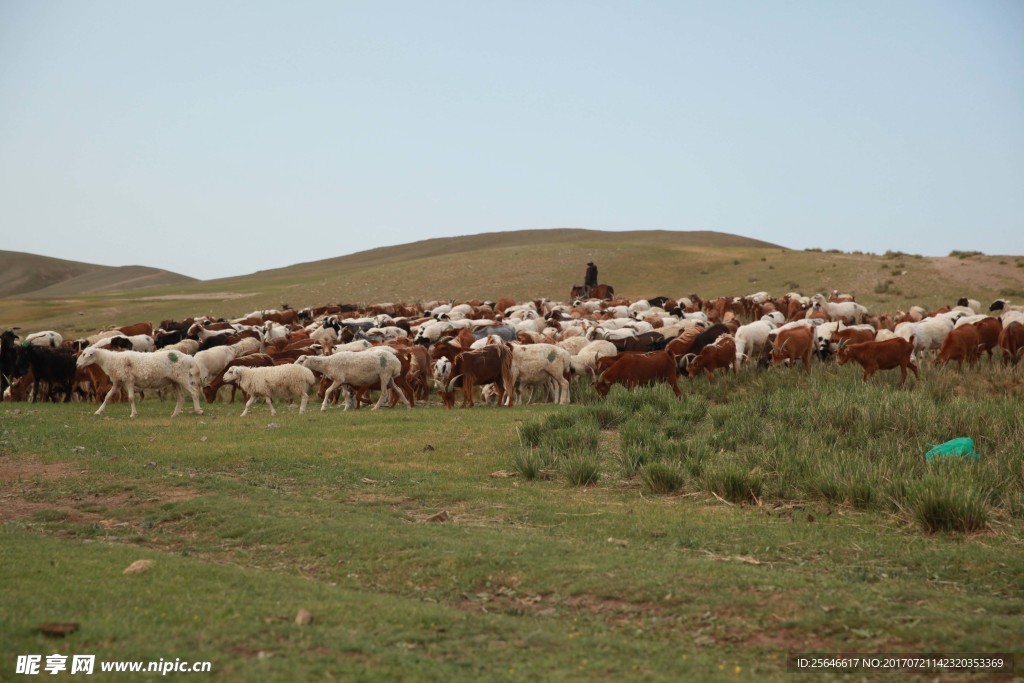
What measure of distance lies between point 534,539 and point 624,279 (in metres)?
48.2

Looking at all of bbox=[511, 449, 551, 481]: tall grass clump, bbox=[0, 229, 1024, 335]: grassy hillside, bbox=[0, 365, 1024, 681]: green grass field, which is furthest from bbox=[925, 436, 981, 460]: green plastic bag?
bbox=[0, 229, 1024, 335]: grassy hillside

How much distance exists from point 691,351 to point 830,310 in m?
11.1

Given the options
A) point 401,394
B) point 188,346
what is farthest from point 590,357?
point 188,346

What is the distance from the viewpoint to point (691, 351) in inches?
898

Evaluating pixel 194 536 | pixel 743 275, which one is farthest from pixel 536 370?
pixel 743 275

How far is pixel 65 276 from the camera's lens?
184 metres

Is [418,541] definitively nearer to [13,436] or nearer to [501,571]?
[501,571]

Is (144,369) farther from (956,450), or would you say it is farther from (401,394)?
(956,450)

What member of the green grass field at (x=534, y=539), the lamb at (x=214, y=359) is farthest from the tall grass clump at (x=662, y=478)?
the lamb at (x=214, y=359)

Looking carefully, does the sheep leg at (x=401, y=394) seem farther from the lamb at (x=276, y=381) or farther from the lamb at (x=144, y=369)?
the lamb at (x=144, y=369)

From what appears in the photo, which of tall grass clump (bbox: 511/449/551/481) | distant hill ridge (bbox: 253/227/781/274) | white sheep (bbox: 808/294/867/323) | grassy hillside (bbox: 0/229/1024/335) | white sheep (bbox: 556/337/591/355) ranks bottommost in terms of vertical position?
tall grass clump (bbox: 511/449/551/481)

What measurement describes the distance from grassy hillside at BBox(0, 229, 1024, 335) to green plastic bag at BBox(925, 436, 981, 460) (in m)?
25.9

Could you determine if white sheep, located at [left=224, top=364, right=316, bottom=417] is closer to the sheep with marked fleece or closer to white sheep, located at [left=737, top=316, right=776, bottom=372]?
Result: the sheep with marked fleece

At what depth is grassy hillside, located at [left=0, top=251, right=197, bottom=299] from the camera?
166750 millimetres
